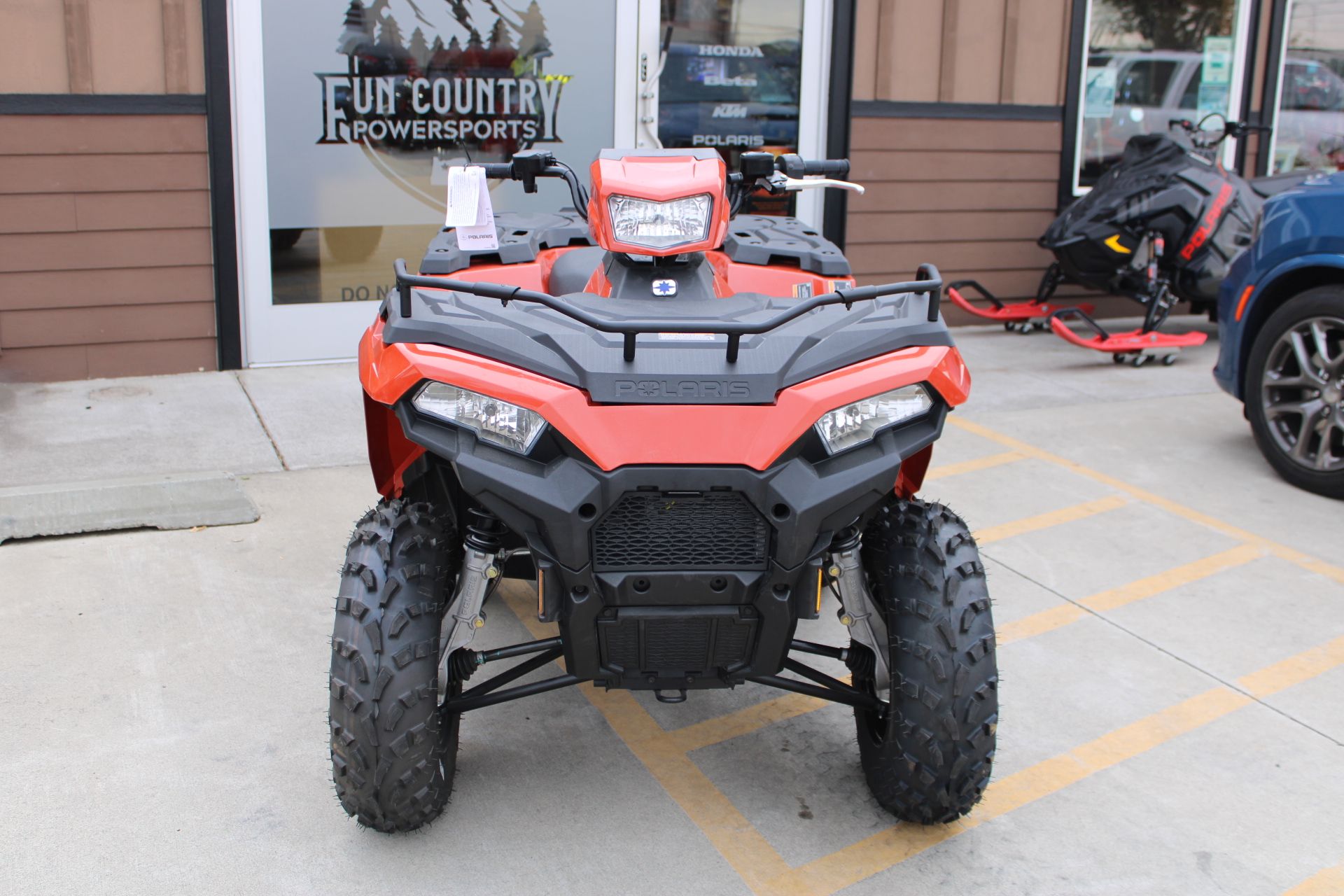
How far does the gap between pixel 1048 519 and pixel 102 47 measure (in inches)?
191

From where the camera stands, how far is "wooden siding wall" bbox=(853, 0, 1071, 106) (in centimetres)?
789

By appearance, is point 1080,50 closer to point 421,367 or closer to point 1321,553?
point 1321,553

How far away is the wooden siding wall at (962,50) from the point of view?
→ 7.89 metres

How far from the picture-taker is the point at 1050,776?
3.17 metres

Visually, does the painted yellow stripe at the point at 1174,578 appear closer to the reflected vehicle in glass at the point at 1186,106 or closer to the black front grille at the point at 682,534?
the black front grille at the point at 682,534

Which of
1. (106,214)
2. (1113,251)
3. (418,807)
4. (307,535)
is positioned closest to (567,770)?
(418,807)

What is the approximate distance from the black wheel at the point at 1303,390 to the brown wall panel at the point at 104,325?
5.07 metres

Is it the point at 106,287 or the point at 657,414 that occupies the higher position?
the point at 657,414

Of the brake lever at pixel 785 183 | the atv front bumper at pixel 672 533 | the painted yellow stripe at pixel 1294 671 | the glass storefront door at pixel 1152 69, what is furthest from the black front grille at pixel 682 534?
the glass storefront door at pixel 1152 69

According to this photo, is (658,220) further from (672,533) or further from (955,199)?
(955,199)

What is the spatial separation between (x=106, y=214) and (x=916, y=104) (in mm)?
4811

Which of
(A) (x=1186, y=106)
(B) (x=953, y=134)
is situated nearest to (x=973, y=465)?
(B) (x=953, y=134)

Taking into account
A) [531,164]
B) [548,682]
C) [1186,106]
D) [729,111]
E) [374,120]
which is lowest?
[548,682]

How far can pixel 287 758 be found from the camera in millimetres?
3096
